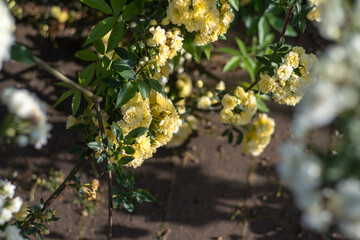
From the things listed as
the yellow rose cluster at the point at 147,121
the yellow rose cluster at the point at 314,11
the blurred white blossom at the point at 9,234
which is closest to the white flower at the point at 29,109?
the blurred white blossom at the point at 9,234

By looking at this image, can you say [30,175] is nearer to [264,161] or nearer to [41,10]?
[41,10]

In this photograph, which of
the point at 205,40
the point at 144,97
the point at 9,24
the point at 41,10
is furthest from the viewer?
the point at 41,10

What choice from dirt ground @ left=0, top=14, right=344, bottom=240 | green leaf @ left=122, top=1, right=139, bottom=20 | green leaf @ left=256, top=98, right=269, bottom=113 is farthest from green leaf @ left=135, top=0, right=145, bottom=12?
dirt ground @ left=0, top=14, right=344, bottom=240

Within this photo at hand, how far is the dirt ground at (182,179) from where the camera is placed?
6.74 feet

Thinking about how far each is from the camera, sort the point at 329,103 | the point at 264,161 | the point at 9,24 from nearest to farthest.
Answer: the point at 329,103, the point at 9,24, the point at 264,161

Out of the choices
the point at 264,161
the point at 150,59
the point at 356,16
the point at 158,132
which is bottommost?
the point at 264,161

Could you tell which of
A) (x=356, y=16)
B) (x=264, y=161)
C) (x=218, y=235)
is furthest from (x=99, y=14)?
(x=356, y=16)

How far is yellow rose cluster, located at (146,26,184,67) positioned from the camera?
125 centimetres

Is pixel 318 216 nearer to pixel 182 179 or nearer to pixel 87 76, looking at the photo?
pixel 87 76

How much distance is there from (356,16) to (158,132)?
2.79ft

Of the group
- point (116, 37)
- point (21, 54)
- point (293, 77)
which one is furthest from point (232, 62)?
point (21, 54)

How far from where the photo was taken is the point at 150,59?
1.33 meters

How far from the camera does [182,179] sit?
219 cm

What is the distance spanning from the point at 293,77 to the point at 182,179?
1088 millimetres
